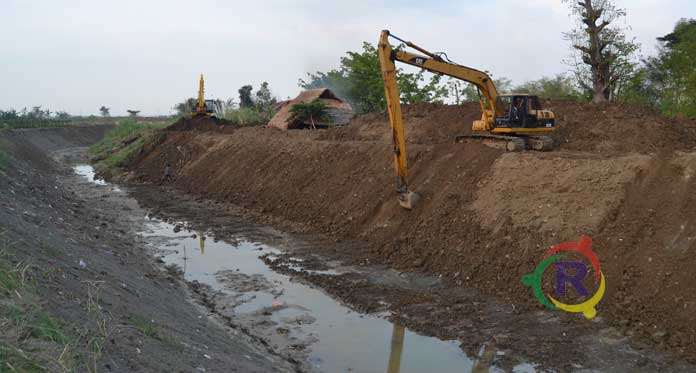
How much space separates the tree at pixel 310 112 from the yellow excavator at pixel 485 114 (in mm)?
13593

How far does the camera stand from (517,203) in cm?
1151

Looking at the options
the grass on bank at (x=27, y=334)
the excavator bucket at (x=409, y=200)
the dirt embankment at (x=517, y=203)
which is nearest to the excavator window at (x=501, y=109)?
the dirt embankment at (x=517, y=203)

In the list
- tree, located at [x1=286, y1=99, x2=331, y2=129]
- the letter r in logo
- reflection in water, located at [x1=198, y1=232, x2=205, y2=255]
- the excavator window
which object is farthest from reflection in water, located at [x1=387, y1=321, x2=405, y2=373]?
tree, located at [x1=286, y1=99, x2=331, y2=129]

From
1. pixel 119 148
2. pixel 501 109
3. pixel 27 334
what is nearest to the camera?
pixel 27 334

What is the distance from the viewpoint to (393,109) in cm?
1328

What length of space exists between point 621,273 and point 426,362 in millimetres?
3721

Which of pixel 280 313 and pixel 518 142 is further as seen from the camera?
pixel 518 142

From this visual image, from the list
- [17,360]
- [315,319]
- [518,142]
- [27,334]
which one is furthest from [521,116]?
[17,360]

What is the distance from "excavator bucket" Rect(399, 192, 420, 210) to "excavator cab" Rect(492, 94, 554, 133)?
134 inches

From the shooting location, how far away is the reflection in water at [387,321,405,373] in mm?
7250

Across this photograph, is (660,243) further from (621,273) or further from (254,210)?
(254,210)

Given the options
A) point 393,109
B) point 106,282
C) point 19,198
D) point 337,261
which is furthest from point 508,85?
point 106,282

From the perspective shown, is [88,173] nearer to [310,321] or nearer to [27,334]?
[310,321]

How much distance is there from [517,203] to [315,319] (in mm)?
5059
